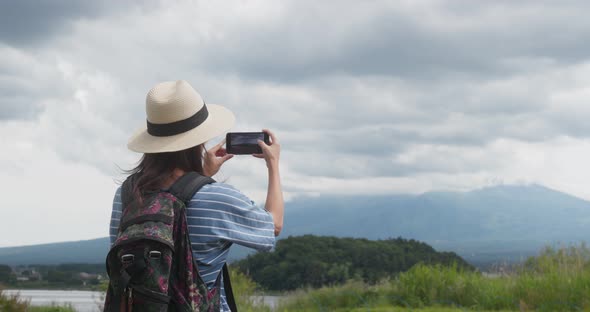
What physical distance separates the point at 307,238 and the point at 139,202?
1557 cm

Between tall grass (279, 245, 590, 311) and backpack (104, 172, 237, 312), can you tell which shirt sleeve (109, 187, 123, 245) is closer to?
backpack (104, 172, 237, 312)

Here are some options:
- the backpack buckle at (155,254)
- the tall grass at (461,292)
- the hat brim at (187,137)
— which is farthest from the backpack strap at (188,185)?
the tall grass at (461,292)

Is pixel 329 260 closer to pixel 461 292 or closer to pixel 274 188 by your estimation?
pixel 461 292

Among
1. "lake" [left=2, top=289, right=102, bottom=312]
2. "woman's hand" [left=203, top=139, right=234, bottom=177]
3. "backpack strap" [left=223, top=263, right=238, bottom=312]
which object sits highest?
"woman's hand" [left=203, top=139, right=234, bottom=177]

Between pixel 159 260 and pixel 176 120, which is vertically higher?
pixel 176 120

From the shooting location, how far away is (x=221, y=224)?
2982mm

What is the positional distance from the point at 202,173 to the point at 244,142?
1.19 feet

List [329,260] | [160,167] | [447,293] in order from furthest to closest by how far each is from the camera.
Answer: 1. [329,260]
2. [447,293]
3. [160,167]

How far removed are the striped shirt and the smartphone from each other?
0.43 metres

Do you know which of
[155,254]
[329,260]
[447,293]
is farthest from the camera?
[329,260]

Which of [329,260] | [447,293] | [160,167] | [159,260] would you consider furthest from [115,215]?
[329,260]

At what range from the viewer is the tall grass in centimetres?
1055

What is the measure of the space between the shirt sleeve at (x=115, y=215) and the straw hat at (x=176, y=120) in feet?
0.73

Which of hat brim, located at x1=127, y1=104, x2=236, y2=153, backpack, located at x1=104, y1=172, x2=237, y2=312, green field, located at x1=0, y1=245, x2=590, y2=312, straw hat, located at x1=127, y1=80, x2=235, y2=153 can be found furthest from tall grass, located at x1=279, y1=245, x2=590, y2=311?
backpack, located at x1=104, y1=172, x2=237, y2=312
